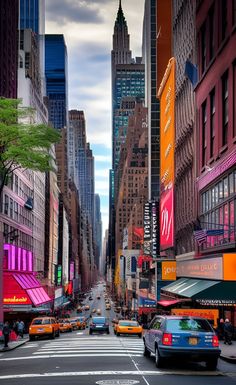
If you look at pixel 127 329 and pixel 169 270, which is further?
pixel 169 270

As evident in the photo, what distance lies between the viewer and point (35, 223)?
3976 inches

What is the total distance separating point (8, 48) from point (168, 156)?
27.1 meters

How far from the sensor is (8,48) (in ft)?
276

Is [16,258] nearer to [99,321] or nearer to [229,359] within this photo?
[99,321]

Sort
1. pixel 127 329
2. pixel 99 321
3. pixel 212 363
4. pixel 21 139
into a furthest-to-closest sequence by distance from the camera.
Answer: pixel 99 321, pixel 127 329, pixel 21 139, pixel 212 363

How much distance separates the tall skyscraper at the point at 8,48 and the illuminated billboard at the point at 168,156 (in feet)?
64.6

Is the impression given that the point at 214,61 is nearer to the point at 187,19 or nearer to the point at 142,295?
the point at 187,19

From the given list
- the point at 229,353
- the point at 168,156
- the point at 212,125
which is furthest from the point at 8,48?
the point at 229,353

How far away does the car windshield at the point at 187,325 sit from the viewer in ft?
65.2

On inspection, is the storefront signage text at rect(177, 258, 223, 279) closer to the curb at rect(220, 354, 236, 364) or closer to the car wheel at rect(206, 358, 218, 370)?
the curb at rect(220, 354, 236, 364)

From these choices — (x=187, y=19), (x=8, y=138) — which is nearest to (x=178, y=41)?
(x=187, y=19)

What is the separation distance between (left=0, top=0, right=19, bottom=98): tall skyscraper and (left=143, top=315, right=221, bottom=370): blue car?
60118 millimetres

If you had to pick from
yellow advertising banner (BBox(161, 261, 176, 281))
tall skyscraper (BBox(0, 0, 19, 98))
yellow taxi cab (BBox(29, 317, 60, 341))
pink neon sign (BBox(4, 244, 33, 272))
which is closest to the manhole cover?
yellow taxi cab (BBox(29, 317, 60, 341))

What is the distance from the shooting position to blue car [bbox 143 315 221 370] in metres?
19.3
